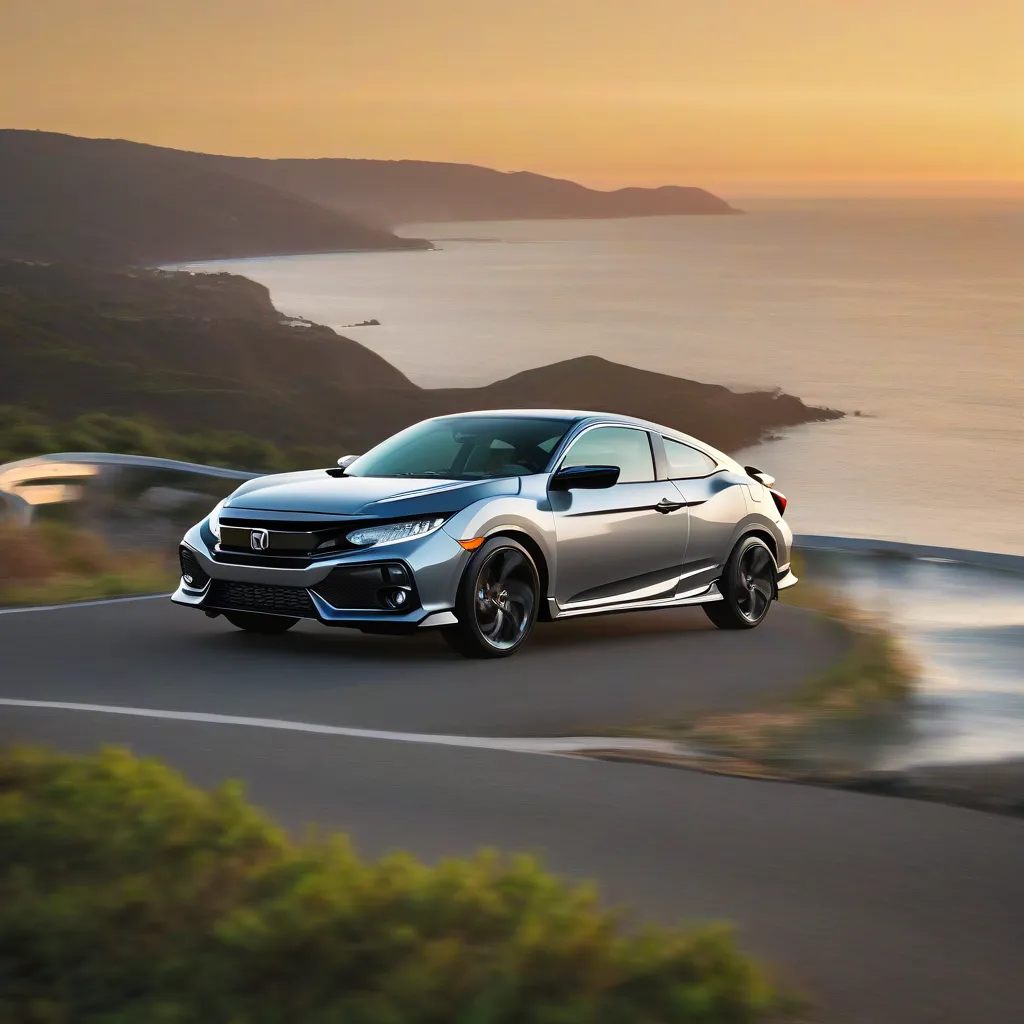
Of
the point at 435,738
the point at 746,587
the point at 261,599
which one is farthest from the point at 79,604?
the point at 435,738

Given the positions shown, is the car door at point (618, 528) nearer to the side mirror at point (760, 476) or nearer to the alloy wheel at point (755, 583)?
the alloy wheel at point (755, 583)

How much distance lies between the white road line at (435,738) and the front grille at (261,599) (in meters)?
1.99

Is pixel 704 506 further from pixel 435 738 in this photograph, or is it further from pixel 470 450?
pixel 435 738

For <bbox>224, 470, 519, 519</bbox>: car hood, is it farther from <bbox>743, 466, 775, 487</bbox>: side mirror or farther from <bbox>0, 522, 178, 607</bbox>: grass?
<bbox>0, 522, 178, 607</bbox>: grass

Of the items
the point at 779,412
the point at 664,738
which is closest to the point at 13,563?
the point at 664,738

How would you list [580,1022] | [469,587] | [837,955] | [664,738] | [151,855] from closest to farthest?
1. [580,1022]
2. [837,955]
3. [151,855]
4. [664,738]
5. [469,587]

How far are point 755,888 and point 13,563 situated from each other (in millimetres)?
11998

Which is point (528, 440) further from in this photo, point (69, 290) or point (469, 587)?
point (69, 290)

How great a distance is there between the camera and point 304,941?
4.77 meters

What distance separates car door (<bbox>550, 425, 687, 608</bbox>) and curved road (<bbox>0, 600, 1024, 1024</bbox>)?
1.42 ft

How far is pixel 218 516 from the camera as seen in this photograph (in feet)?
38.8

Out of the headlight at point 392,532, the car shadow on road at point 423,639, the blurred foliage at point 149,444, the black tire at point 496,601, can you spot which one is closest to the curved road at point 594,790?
the car shadow on road at point 423,639

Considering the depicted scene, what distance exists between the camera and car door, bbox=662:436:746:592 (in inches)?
508

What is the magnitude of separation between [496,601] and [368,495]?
1.00 m
